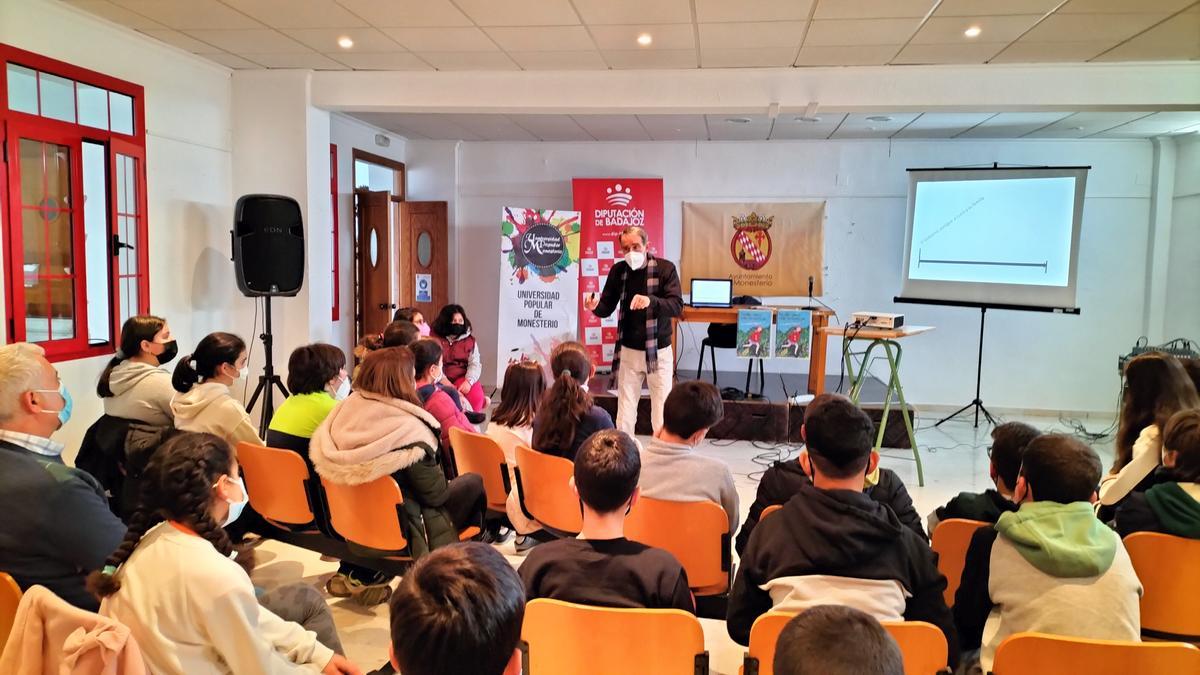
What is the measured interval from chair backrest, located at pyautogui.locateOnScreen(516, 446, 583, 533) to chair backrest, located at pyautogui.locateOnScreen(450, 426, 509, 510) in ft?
0.87

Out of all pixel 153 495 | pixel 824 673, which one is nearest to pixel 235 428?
pixel 153 495

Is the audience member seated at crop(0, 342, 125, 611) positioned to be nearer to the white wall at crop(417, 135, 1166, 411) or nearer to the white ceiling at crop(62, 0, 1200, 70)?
the white ceiling at crop(62, 0, 1200, 70)

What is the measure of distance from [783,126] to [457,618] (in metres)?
6.76

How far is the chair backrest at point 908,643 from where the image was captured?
1.52 meters

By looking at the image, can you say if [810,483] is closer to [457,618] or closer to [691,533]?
[691,533]

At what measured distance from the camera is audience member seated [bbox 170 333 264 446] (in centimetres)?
296

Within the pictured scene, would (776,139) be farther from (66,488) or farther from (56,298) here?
(66,488)

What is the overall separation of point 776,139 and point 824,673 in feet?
24.6

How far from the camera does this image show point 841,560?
1.67m

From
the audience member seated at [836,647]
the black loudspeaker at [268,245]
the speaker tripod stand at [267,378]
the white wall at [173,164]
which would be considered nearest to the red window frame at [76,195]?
the white wall at [173,164]

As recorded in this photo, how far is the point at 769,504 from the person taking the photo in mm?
2457

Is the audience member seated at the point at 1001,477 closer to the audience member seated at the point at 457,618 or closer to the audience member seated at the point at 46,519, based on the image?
the audience member seated at the point at 457,618

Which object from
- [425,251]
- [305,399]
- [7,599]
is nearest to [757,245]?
[425,251]

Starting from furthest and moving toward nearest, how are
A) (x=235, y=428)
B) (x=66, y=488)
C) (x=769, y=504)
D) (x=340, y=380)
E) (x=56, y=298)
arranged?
(x=56, y=298) → (x=340, y=380) → (x=235, y=428) → (x=769, y=504) → (x=66, y=488)
